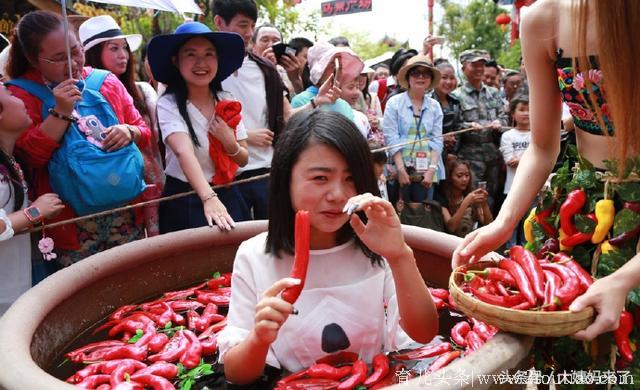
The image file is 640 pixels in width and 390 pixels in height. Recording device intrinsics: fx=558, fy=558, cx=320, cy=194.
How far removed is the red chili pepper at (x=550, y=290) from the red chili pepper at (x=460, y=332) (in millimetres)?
1067

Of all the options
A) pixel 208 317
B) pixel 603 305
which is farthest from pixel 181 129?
pixel 603 305

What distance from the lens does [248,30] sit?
4.72m

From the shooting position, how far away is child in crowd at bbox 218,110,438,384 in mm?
2064

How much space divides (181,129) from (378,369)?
218 cm

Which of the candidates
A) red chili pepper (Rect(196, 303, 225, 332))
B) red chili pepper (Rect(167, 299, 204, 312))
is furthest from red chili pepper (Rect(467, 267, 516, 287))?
red chili pepper (Rect(167, 299, 204, 312))

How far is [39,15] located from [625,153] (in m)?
3.34

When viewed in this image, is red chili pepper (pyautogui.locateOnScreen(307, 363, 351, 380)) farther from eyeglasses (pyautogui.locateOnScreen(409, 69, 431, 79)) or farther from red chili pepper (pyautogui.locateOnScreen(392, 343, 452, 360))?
eyeglasses (pyautogui.locateOnScreen(409, 69, 431, 79))

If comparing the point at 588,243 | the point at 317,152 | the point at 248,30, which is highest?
the point at 248,30

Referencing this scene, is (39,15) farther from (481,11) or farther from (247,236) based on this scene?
(481,11)

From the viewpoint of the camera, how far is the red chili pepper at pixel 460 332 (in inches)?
111

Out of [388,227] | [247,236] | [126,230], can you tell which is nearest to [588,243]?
[388,227]

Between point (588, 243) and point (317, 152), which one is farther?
point (317, 152)

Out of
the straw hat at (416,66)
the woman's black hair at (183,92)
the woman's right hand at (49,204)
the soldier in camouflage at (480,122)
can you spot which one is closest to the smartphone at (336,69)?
the woman's black hair at (183,92)

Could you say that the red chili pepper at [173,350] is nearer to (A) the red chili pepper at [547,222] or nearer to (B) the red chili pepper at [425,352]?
(B) the red chili pepper at [425,352]
